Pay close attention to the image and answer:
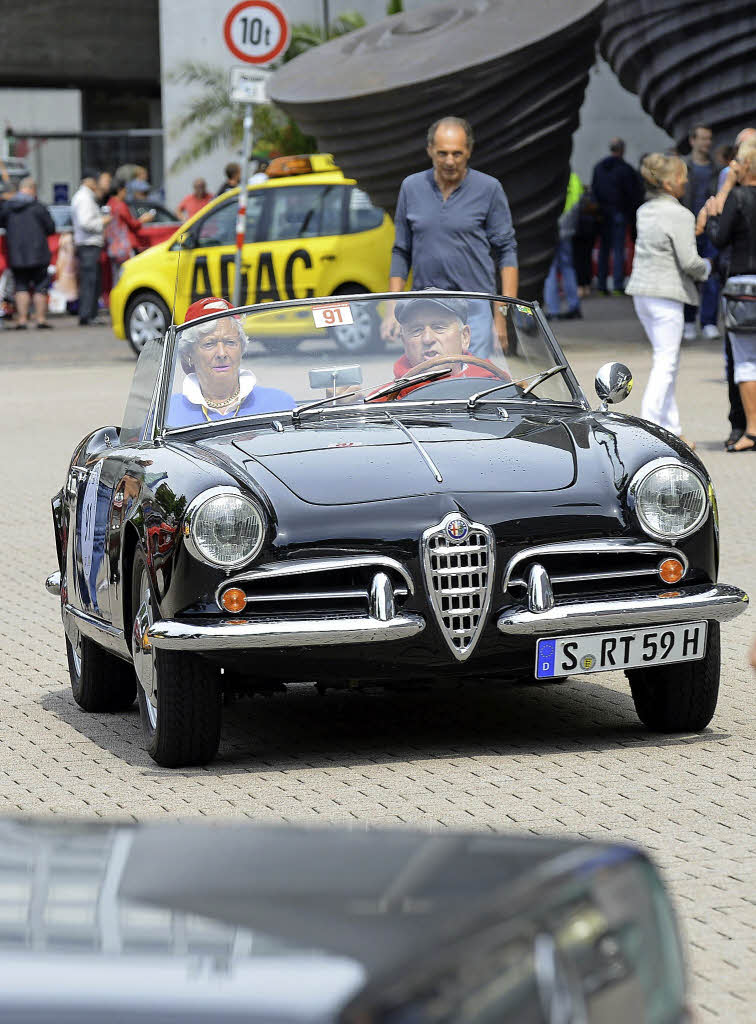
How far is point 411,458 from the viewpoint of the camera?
606cm

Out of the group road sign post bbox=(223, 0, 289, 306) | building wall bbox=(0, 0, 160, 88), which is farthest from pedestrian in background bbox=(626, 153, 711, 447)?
building wall bbox=(0, 0, 160, 88)

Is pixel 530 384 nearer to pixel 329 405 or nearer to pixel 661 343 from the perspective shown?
pixel 329 405

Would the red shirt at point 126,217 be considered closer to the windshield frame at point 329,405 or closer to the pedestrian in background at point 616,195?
Result: the pedestrian in background at point 616,195

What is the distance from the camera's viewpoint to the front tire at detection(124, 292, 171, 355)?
23.2 m

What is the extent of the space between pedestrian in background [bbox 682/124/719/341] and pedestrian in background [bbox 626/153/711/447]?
6.84 m

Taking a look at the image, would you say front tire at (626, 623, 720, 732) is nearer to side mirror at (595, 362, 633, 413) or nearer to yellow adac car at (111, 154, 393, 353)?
side mirror at (595, 362, 633, 413)

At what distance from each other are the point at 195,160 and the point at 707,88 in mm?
21562

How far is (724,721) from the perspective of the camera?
260 inches

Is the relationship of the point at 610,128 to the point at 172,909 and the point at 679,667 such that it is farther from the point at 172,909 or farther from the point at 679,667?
the point at 172,909

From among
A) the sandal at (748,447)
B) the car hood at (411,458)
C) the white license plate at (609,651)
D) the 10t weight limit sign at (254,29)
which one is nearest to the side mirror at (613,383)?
the car hood at (411,458)

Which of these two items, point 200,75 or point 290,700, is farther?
point 200,75

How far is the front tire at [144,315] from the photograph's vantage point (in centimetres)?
2325

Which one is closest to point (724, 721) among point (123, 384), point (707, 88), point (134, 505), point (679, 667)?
point (679, 667)

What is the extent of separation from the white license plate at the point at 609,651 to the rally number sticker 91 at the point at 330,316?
65.7 inches
